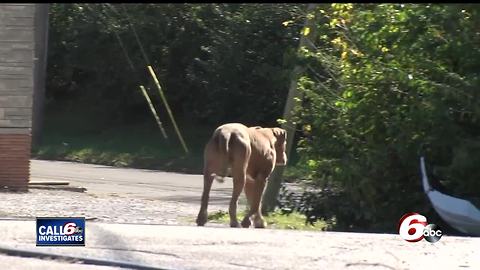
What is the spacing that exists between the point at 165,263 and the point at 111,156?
26.8 m

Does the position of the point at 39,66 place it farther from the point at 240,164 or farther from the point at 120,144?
the point at 240,164

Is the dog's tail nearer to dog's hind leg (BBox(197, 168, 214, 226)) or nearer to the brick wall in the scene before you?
dog's hind leg (BBox(197, 168, 214, 226))

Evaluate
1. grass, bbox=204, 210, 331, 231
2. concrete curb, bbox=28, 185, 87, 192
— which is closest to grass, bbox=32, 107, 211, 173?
concrete curb, bbox=28, 185, 87, 192

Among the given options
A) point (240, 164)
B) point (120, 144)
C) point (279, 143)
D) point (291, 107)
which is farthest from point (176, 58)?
point (240, 164)

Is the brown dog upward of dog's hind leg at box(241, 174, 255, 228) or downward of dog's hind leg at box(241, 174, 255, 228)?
upward

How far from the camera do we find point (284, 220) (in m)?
16.2

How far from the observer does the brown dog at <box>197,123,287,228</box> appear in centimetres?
1245

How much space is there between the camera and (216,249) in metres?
9.25

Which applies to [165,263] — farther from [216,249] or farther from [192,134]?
[192,134]

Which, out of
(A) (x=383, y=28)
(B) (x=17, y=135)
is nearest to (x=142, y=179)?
(B) (x=17, y=135)

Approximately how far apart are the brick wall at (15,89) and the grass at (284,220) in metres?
4.33

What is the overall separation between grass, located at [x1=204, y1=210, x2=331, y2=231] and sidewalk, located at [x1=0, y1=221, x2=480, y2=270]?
4.61 m

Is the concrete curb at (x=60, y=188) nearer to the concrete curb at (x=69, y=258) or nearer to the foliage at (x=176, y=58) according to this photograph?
the concrete curb at (x=69, y=258)

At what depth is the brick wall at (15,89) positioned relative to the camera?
18.9 metres
